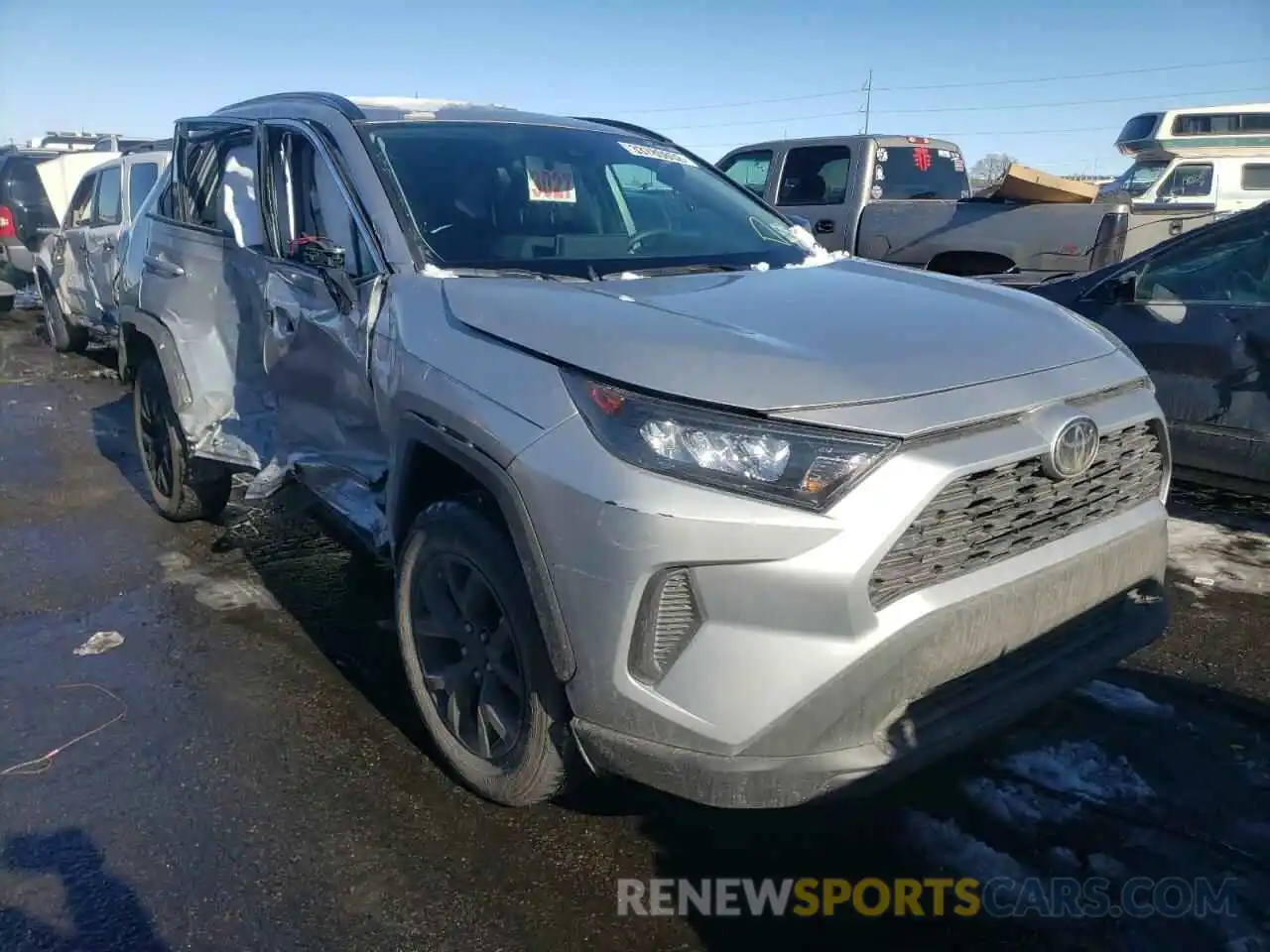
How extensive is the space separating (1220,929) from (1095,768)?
65 cm

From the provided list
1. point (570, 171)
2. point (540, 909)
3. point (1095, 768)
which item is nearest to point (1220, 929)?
point (1095, 768)

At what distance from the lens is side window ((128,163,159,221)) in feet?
29.1

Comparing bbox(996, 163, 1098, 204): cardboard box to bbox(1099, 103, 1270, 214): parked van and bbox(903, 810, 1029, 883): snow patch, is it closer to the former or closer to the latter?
bbox(1099, 103, 1270, 214): parked van

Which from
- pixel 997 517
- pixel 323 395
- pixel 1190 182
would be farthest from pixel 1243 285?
pixel 1190 182

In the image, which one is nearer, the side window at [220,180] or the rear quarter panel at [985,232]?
the side window at [220,180]

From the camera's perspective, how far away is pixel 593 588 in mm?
2170

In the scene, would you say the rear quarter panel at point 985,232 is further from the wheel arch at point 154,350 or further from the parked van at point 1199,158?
the wheel arch at point 154,350

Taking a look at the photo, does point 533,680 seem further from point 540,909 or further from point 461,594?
point 540,909

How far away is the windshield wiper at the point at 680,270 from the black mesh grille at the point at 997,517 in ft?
4.22

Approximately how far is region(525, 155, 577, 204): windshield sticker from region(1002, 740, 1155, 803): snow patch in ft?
7.92

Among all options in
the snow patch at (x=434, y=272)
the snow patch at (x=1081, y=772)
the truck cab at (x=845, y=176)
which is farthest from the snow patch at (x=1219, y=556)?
the truck cab at (x=845, y=176)

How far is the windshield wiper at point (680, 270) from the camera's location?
10.0ft

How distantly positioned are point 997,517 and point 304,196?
295cm

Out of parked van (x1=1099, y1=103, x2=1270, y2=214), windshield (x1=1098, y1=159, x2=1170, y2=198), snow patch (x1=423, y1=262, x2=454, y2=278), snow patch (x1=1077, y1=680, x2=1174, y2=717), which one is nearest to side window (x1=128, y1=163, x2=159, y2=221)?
snow patch (x1=423, y1=262, x2=454, y2=278)
